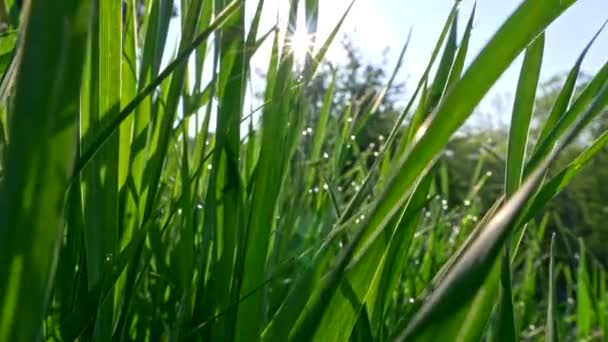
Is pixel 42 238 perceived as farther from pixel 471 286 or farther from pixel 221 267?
pixel 221 267

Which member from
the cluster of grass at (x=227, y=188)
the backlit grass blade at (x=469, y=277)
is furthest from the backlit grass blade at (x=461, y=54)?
the backlit grass blade at (x=469, y=277)

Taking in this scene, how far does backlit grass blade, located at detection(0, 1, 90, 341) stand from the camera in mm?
128

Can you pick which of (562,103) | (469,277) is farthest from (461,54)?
(469,277)

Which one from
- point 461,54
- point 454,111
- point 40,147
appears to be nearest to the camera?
point 40,147

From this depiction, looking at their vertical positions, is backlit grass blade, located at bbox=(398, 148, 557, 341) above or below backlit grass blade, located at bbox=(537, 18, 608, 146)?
below

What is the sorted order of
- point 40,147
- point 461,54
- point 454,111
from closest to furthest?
1. point 40,147
2. point 454,111
3. point 461,54

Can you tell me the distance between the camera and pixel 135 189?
16.7 inches

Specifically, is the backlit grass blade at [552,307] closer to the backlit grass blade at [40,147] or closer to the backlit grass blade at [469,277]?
the backlit grass blade at [469,277]

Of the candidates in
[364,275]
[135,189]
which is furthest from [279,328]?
[135,189]

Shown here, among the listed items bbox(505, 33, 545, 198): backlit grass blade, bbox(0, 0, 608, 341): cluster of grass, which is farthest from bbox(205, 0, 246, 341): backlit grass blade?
bbox(505, 33, 545, 198): backlit grass blade

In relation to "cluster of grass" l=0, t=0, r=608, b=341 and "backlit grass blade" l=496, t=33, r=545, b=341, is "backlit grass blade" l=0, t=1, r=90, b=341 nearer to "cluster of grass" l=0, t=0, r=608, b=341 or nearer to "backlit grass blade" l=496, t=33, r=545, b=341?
"cluster of grass" l=0, t=0, r=608, b=341

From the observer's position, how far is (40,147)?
131 millimetres

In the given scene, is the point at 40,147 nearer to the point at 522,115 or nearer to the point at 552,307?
the point at 522,115

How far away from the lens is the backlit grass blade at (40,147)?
13cm
